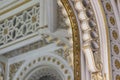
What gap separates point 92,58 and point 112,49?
149 mm

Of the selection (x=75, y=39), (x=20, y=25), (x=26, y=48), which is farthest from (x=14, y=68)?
(x=75, y=39)

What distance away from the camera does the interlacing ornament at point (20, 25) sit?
314 cm

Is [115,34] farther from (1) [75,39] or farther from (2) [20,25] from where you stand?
(2) [20,25]

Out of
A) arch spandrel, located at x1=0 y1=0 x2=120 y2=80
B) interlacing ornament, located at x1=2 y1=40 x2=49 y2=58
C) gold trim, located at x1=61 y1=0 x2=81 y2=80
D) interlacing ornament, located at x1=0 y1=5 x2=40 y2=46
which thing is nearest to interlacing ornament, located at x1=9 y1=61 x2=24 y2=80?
interlacing ornament, located at x1=2 y1=40 x2=49 y2=58

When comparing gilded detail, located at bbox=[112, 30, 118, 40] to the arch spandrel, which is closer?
the arch spandrel

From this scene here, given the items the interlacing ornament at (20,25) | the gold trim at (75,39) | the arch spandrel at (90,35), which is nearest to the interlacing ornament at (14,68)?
the interlacing ornament at (20,25)

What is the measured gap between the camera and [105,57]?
1795 mm

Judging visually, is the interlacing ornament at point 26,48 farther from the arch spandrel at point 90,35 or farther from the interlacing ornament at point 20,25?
the arch spandrel at point 90,35

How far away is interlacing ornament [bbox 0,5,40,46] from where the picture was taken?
3145 mm

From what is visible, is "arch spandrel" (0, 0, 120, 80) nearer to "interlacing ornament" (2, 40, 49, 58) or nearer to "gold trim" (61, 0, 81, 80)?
"gold trim" (61, 0, 81, 80)

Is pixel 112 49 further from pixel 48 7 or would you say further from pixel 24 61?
pixel 24 61

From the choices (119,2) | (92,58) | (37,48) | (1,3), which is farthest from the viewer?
(1,3)

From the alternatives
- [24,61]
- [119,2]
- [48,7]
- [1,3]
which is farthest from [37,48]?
[119,2]

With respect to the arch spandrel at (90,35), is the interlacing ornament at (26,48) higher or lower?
higher
